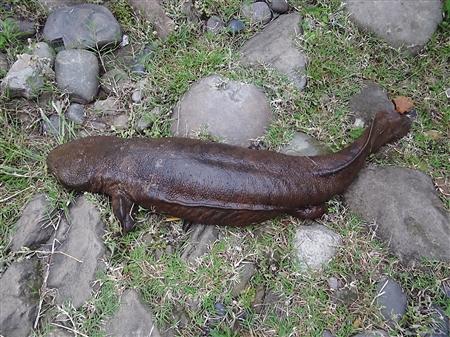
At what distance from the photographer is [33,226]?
4469 millimetres

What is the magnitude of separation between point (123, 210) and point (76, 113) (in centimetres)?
133

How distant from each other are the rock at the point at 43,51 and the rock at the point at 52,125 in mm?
583

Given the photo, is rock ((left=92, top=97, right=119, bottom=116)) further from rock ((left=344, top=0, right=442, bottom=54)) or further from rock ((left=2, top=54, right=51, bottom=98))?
rock ((left=344, top=0, right=442, bottom=54))

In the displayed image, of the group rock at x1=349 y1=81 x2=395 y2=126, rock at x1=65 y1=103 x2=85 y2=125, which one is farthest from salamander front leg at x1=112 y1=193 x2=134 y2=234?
rock at x1=349 y1=81 x2=395 y2=126

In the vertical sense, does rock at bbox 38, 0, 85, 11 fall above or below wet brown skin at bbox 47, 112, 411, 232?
above

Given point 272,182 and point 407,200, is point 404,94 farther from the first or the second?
point 272,182

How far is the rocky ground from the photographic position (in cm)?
421

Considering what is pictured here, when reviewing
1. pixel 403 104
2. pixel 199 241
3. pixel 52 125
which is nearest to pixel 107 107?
pixel 52 125

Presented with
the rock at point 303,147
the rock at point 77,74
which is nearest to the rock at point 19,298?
the rock at point 77,74

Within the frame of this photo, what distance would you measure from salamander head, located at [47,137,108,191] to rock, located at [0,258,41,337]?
73 centimetres

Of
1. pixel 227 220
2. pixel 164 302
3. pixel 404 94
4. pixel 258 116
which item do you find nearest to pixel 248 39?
pixel 258 116

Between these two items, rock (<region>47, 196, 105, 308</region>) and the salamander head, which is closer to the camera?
rock (<region>47, 196, 105, 308</region>)

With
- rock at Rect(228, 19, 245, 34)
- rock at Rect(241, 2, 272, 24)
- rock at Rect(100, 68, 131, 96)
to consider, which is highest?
rock at Rect(241, 2, 272, 24)

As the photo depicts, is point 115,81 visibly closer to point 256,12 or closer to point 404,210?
point 256,12
